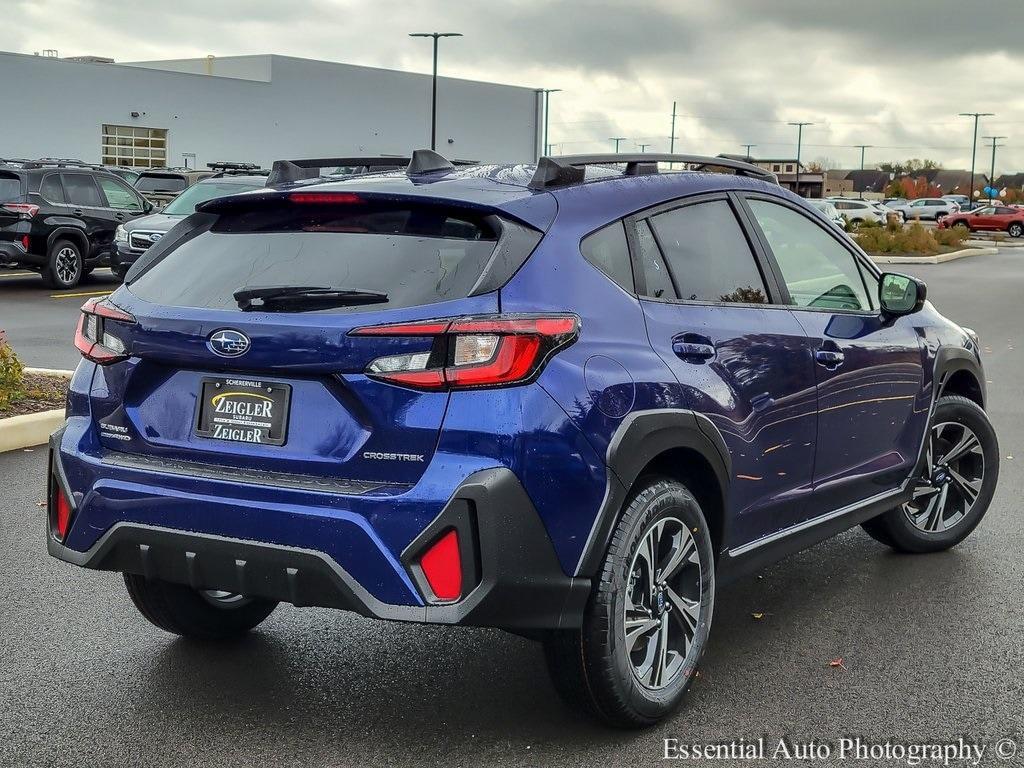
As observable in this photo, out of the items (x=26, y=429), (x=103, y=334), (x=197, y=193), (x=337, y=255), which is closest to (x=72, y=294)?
(x=197, y=193)

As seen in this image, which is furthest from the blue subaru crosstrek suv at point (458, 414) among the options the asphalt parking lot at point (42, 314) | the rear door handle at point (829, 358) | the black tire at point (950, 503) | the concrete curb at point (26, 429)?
the asphalt parking lot at point (42, 314)

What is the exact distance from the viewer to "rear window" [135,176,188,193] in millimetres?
28322

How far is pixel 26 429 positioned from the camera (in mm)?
8320

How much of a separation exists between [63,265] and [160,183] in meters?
8.32

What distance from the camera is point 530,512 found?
3.56 m

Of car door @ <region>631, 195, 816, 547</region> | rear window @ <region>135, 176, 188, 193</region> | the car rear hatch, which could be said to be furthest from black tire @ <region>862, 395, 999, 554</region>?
rear window @ <region>135, 176, 188, 193</region>

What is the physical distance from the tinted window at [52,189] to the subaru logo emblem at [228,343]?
59.6 ft

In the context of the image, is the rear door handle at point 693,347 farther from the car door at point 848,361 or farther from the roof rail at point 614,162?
the car door at point 848,361

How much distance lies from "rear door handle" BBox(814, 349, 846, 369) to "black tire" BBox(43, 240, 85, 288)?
17.8m

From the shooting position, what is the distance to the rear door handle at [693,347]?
418cm

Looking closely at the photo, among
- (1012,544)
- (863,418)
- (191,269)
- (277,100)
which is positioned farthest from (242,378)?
(277,100)

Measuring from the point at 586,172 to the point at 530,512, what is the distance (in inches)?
56.8

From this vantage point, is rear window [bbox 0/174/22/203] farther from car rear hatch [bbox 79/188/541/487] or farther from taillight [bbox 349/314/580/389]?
taillight [bbox 349/314/580/389]

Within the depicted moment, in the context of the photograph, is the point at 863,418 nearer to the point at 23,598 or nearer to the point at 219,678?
the point at 219,678
